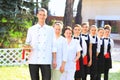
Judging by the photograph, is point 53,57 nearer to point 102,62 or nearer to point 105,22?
point 102,62

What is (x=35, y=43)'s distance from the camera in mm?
5141

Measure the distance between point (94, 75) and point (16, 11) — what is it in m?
5.93

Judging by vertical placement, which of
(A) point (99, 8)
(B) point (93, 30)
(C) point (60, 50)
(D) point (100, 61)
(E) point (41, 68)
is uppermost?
(A) point (99, 8)

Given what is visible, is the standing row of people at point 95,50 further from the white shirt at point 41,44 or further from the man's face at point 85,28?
the white shirt at point 41,44

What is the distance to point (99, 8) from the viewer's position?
28453 millimetres

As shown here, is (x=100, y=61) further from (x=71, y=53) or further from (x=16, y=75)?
(x=16, y=75)

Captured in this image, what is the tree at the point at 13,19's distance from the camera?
12070 millimetres

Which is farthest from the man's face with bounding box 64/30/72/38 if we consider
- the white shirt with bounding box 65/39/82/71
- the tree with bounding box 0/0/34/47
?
the tree with bounding box 0/0/34/47

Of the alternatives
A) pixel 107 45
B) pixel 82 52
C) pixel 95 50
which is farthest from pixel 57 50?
pixel 107 45

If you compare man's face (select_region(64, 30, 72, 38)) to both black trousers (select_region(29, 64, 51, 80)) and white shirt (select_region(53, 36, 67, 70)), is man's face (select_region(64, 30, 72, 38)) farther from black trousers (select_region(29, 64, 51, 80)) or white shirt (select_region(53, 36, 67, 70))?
black trousers (select_region(29, 64, 51, 80))

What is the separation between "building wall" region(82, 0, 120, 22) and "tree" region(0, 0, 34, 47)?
15.6 meters

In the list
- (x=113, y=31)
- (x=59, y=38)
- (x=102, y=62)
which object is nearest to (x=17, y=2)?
(x=102, y=62)

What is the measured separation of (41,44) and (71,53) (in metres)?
0.69

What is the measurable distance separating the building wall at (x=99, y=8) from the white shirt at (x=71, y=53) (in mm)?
22107
